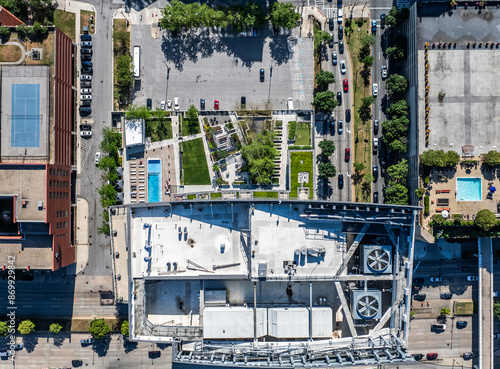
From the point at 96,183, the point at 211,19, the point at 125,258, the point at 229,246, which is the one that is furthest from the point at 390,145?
the point at 96,183

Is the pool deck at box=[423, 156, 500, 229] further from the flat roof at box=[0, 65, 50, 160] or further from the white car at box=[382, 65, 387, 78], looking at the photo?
the flat roof at box=[0, 65, 50, 160]

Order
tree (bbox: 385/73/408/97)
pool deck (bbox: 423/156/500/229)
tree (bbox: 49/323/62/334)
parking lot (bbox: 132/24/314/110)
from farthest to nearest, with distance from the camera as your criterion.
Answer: parking lot (bbox: 132/24/314/110) → tree (bbox: 49/323/62/334) → tree (bbox: 385/73/408/97) → pool deck (bbox: 423/156/500/229)

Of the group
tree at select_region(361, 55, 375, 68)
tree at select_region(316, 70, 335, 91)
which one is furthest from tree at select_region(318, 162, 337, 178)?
tree at select_region(361, 55, 375, 68)

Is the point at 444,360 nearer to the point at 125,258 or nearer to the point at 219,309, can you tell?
the point at 219,309

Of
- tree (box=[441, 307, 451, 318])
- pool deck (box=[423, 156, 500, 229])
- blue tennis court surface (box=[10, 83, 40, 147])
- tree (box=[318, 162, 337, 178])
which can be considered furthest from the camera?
tree (box=[441, 307, 451, 318])

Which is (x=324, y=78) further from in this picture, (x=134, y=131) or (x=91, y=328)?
(x=91, y=328)

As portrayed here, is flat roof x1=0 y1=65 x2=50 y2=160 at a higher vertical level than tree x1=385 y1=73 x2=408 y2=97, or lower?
lower
